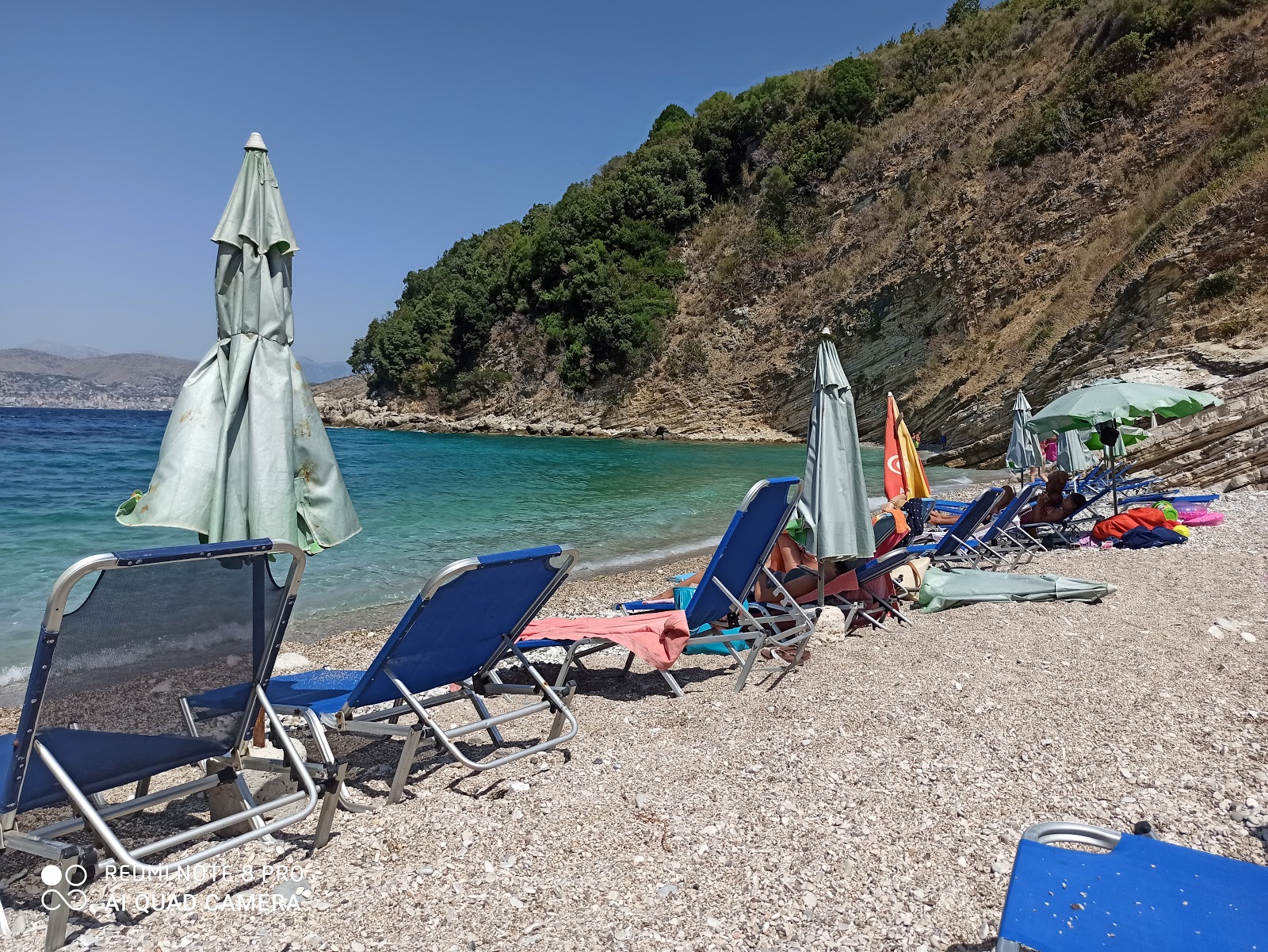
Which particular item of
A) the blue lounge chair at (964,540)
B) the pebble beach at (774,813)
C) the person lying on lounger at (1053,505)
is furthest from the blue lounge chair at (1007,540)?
the pebble beach at (774,813)

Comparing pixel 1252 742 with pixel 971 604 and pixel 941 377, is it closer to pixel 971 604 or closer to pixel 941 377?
pixel 971 604

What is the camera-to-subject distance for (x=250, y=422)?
10.8 ft

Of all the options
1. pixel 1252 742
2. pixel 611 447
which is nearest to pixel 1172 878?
pixel 1252 742

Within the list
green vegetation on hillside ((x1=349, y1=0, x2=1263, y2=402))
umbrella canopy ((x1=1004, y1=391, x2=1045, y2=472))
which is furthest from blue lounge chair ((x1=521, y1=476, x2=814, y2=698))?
green vegetation on hillside ((x1=349, y1=0, x2=1263, y2=402))

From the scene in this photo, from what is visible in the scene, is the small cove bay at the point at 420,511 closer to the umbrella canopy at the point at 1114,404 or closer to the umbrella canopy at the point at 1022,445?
the umbrella canopy at the point at 1022,445

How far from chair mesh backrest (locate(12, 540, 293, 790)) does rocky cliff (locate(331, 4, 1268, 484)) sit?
13.9 meters

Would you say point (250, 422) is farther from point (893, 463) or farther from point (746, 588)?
point (893, 463)

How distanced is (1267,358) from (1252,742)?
14102mm

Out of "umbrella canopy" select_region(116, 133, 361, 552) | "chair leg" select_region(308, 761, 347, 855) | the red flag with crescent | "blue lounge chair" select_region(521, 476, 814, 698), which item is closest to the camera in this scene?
"chair leg" select_region(308, 761, 347, 855)

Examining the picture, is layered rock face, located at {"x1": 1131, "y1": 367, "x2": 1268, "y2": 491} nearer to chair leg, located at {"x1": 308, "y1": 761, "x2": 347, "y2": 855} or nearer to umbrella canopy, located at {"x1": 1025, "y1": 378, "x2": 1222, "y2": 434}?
umbrella canopy, located at {"x1": 1025, "y1": 378, "x2": 1222, "y2": 434}

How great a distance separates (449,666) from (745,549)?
1948 millimetres

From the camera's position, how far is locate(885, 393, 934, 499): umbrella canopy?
6523mm

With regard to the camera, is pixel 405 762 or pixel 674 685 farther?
pixel 674 685

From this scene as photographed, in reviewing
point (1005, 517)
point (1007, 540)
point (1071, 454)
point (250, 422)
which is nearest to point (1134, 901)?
point (250, 422)
